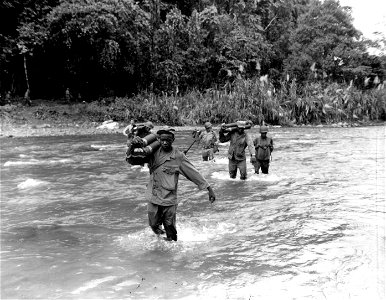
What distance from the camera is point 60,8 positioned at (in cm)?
2459

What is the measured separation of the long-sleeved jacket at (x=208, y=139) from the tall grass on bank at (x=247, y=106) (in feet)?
39.8

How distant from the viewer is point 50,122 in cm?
2377

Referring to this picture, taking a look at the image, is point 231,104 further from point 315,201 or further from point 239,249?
point 239,249

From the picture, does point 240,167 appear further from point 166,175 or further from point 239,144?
point 166,175

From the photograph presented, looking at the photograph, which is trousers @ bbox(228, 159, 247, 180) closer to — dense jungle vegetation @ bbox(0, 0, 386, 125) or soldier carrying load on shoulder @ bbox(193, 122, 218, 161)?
soldier carrying load on shoulder @ bbox(193, 122, 218, 161)

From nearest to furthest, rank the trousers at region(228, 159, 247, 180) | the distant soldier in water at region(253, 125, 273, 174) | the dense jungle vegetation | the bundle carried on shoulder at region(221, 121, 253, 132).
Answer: the bundle carried on shoulder at region(221, 121, 253, 132) < the trousers at region(228, 159, 247, 180) < the distant soldier in water at region(253, 125, 273, 174) < the dense jungle vegetation

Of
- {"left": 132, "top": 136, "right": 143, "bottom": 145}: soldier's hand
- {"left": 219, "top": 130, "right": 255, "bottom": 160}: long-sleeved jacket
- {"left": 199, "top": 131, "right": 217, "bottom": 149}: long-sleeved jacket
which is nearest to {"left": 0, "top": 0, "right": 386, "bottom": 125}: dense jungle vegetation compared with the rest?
{"left": 199, "top": 131, "right": 217, "bottom": 149}: long-sleeved jacket

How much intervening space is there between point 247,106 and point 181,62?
676 centimetres

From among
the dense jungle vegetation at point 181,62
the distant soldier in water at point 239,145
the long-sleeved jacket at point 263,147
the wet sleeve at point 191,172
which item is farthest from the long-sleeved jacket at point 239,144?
the dense jungle vegetation at point 181,62

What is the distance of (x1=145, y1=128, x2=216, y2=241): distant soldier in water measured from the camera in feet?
19.4

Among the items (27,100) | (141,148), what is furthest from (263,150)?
(27,100)

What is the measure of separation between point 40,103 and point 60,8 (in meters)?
6.22

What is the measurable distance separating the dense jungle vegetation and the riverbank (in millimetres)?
960

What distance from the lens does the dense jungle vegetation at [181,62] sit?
83.3ft
